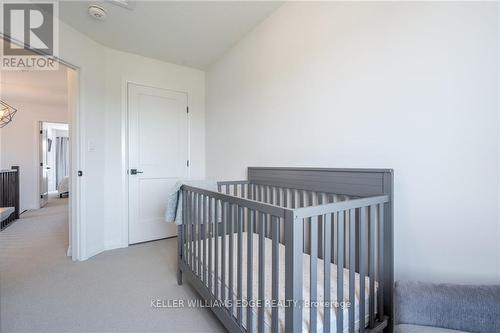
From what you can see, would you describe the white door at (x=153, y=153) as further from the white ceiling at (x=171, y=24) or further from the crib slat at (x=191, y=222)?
the crib slat at (x=191, y=222)

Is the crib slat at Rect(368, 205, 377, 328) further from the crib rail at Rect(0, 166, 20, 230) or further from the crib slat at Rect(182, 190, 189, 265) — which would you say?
the crib rail at Rect(0, 166, 20, 230)

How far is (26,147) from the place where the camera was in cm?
507

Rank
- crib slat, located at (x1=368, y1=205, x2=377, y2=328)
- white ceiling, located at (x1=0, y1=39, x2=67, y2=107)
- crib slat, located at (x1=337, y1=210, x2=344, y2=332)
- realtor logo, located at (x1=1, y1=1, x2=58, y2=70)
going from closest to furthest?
crib slat, located at (x1=337, y1=210, x2=344, y2=332)
crib slat, located at (x1=368, y1=205, x2=377, y2=328)
realtor logo, located at (x1=1, y1=1, x2=58, y2=70)
white ceiling, located at (x1=0, y1=39, x2=67, y2=107)

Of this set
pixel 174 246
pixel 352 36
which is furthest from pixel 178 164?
pixel 352 36

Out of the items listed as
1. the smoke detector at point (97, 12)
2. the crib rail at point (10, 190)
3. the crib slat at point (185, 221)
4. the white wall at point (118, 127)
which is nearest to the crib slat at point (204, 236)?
the crib slat at point (185, 221)

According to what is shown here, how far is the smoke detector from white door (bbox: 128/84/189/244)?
91 cm

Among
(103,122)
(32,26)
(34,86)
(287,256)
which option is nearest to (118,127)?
(103,122)

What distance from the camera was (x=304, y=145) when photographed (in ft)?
6.24

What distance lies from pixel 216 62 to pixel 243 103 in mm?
983

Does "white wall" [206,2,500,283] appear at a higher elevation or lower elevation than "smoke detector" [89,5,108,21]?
lower

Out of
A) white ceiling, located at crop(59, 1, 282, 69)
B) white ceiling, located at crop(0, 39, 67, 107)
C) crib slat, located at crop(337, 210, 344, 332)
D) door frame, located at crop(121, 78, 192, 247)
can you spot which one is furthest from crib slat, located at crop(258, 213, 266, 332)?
white ceiling, located at crop(0, 39, 67, 107)

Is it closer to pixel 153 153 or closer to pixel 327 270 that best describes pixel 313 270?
pixel 327 270

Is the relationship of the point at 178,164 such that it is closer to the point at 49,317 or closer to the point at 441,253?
the point at 49,317

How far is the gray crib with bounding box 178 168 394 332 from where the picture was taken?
962 millimetres
